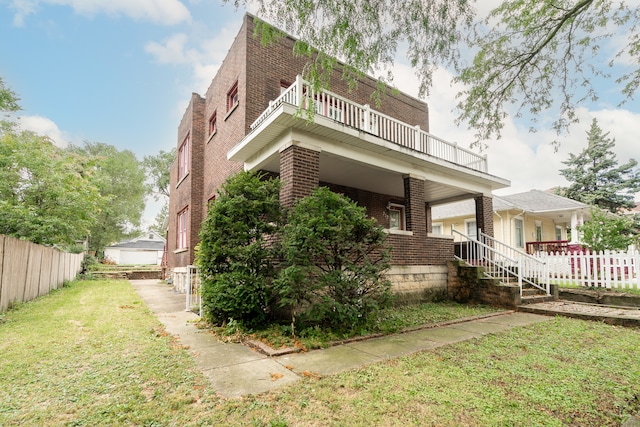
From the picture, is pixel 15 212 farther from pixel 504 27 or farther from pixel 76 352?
pixel 504 27

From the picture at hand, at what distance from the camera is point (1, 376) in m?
3.39

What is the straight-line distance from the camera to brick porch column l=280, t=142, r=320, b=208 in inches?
249

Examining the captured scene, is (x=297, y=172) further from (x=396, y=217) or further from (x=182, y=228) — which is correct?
(x=182, y=228)

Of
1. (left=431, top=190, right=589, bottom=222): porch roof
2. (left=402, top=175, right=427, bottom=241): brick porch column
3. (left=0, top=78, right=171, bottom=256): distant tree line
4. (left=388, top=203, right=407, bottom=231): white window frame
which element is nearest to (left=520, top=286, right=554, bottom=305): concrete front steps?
(left=402, top=175, right=427, bottom=241): brick porch column

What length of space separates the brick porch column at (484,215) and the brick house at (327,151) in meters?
0.04

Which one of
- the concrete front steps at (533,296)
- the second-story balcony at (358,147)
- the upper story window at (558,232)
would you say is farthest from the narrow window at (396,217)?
the upper story window at (558,232)

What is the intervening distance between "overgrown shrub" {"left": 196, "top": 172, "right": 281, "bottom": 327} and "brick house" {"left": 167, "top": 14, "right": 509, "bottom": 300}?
0.81m

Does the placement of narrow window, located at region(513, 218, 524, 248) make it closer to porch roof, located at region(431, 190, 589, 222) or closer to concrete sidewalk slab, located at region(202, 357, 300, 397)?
porch roof, located at region(431, 190, 589, 222)

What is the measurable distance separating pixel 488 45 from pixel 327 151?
3.77 meters

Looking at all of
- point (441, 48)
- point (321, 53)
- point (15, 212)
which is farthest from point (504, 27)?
point (15, 212)

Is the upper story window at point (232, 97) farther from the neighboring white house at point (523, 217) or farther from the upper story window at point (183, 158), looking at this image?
the neighboring white house at point (523, 217)

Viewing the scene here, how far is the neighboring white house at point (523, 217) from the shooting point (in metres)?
16.3

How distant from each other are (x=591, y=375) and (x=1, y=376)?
21.3 feet

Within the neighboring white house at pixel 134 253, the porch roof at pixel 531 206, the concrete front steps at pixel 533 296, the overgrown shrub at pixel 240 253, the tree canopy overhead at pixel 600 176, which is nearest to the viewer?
the overgrown shrub at pixel 240 253
